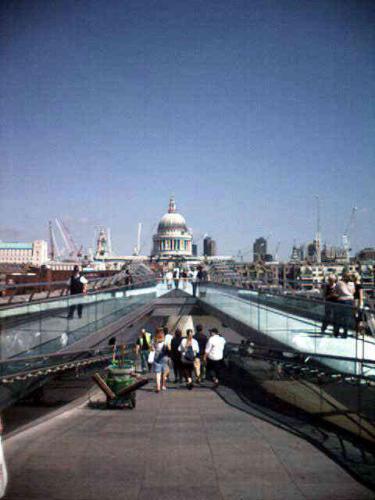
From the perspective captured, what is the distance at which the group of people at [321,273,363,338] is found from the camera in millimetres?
8109

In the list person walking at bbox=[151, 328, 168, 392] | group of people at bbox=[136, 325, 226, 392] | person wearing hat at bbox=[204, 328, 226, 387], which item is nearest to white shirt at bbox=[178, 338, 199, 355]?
group of people at bbox=[136, 325, 226, 392]

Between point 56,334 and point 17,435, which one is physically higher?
point 56,334

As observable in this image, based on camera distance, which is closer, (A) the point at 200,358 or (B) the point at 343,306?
(B) the point at 343,306

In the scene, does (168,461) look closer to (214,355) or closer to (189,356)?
(189,356)

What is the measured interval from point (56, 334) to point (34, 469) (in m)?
4.78

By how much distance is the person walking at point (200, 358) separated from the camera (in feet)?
39.9

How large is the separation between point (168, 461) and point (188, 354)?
5.53 metres

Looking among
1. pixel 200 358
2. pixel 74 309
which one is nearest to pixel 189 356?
pixel 200 358

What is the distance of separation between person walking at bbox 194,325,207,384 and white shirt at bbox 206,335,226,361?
0.41m

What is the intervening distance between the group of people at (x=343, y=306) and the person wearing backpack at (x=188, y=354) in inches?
119

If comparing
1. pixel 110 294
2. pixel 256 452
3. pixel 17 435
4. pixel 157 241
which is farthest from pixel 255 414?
pixel 157 241

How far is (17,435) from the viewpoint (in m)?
7.31

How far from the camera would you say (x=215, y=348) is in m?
11.9

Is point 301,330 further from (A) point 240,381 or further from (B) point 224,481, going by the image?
(B) point 224,481
